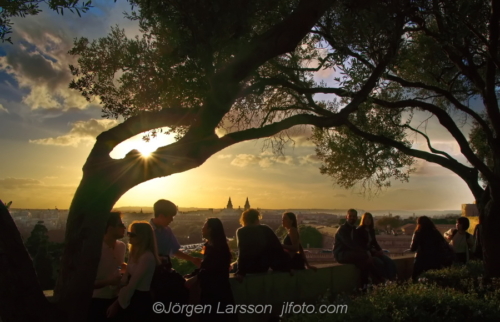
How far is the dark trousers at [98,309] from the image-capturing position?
13.6 ft

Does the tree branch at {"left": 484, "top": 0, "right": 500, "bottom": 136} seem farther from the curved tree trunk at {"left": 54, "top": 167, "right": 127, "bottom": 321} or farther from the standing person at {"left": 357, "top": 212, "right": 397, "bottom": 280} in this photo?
the curved tree trunk at {"left": 54, "top": 167, "right": 127, "bottom": 321}

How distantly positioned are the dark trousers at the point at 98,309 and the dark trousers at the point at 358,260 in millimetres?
4100

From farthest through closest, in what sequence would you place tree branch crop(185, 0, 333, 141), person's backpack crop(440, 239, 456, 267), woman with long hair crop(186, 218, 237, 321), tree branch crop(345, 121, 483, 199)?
tree branch crop(345, 121, 483, 199) < person's backpack crop(440, 239, 456, 267) < tree branch crop(185, 0, 333, 141) < woman with long hair crop(186, 218, 237, 321)

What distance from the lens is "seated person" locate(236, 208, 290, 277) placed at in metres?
5.56

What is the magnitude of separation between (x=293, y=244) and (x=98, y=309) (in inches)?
115

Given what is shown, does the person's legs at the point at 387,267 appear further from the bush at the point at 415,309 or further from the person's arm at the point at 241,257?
the person's arm at the point at 241,257

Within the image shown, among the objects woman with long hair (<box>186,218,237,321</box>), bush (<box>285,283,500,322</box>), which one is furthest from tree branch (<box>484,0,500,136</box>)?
woman with long hair (<box>186,218,237,321</box>)

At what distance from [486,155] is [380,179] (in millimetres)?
3217

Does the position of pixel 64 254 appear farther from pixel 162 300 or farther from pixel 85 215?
pixel 162 300

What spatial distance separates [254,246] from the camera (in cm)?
559

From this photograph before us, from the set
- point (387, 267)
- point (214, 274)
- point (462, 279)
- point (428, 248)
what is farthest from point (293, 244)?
point (428, 248)

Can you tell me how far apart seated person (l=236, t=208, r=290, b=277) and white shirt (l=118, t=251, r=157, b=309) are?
68.4 inches

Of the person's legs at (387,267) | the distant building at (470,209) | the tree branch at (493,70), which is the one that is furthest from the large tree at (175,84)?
the distant building at (470,209)

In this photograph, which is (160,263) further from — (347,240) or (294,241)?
(347,240)
